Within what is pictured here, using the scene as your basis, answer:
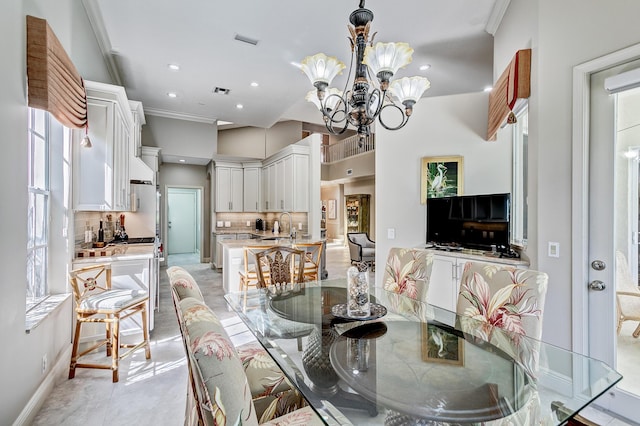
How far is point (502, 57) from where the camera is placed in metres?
3.04

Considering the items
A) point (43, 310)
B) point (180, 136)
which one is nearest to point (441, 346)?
point (43, 310)

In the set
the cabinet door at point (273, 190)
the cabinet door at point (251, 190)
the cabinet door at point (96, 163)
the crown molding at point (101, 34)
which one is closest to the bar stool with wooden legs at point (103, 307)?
the cabinet door at point (96, 163)

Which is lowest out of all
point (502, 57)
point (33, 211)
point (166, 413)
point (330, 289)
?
point (166, 413)

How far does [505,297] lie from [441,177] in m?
2.12

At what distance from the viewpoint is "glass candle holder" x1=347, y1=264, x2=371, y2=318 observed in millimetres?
1756

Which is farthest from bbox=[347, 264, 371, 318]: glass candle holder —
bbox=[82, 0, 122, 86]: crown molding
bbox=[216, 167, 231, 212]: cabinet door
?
bbox=[216, 167, 231, 212]: cabinet door

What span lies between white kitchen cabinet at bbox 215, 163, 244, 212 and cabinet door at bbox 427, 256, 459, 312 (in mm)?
5433

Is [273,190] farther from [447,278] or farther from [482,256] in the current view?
[482,256]

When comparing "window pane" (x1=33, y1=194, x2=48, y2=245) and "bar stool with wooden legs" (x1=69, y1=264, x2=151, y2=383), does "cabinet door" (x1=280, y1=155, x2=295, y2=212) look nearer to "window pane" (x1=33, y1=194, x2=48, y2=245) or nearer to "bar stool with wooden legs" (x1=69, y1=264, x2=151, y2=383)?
"bar stool with wooden legs" (x1=69, y1=264, x2=151, y2=383)

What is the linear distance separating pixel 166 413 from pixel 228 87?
4305mm

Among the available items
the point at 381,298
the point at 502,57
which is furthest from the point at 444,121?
the point at 381,298

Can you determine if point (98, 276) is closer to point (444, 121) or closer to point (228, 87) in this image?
point (228, 87)

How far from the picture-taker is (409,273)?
248cm

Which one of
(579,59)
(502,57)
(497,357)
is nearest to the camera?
(497,357)
